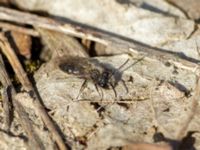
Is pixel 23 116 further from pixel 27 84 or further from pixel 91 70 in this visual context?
pixel 91 70

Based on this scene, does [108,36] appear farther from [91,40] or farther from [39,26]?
[39,26]

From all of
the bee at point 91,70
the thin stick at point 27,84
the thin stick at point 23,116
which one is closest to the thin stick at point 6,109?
the thin stick at point 23,116

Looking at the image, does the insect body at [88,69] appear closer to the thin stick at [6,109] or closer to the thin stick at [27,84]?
the thin stick at [27,84]

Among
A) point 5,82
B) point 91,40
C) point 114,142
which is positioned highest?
point 91,40

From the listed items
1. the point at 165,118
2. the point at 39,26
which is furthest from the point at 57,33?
the point at 165,118

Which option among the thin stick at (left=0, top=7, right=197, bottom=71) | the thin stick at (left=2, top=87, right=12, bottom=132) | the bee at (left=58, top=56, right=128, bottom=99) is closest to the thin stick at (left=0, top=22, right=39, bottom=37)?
the thin stick at (left=0, top=7, right=197, bottom=71)

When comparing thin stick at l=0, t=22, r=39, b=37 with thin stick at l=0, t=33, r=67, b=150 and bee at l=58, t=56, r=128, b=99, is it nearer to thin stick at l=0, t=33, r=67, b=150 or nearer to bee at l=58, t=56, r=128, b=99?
thin stick at l=0, t=33, r=67, b=150

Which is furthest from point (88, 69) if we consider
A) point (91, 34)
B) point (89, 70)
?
point (91, 34)
